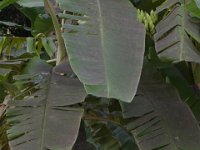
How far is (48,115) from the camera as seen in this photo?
33.0 inches

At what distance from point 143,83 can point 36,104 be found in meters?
0.26

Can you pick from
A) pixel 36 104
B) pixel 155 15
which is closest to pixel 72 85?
pixel 36 104

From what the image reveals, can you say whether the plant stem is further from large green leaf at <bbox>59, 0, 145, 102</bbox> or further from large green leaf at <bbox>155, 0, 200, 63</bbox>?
large green leaf at <bbox>155, 0, 200, 63</bbox>

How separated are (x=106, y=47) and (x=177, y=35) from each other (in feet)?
0.65

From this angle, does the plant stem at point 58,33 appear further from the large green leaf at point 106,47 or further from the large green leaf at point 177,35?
the large green leaf at point 177,35

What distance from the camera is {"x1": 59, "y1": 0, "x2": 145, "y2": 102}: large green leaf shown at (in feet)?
2.35

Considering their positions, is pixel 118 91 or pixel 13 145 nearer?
pixel 118 91

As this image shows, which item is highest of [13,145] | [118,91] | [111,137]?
[118,91]

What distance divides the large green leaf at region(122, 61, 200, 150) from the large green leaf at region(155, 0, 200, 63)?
0.12 metres

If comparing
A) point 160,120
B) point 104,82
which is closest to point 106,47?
point 104,82

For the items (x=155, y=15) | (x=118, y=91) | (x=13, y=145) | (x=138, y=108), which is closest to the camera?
(x=118, y=91)

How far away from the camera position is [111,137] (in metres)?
1.13

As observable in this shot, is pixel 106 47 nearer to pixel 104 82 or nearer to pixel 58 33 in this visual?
pixel 104 82

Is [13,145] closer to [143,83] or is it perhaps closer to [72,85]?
[72,85]
